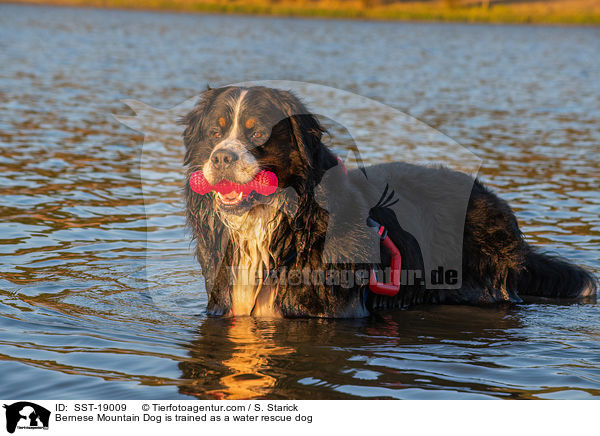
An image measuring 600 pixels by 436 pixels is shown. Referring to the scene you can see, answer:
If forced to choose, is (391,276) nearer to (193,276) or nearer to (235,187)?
(235,187)

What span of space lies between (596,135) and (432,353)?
12738 millimetres

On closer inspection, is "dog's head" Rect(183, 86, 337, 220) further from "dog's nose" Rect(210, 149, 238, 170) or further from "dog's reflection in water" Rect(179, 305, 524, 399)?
"dog's reflection in water" Rect(179, 305, 524, 399)

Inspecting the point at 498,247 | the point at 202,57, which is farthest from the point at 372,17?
the point at 498,247

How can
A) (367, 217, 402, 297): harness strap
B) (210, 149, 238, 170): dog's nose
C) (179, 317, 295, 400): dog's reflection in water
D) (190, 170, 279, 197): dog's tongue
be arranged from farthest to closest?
1. (367, 217, 402, 297): harness strap
2. (190, 170, 279, 197): dog's tongue
3. (210, 149, 238, 170): dog's nose
4. (179, 317, 295, 400): dog's reflection in water

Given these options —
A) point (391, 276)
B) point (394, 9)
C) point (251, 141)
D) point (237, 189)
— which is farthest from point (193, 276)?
point (394, 9)

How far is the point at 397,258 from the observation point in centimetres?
737

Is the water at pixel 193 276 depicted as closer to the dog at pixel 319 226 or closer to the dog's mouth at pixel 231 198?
the dog at pixel 319 226

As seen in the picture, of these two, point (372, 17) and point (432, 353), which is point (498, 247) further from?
point (372, 17)

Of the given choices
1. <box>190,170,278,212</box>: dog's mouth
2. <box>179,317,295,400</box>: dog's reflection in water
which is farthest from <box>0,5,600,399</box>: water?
<box>190,170,278,212</box>: dog's mouth

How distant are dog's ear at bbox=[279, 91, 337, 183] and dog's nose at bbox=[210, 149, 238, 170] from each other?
1.86 ft

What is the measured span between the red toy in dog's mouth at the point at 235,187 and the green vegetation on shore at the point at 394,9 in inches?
2370

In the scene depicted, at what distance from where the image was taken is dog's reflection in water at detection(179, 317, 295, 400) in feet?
18.4

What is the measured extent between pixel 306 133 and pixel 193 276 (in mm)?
2770

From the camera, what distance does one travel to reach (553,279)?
8.38 metres
